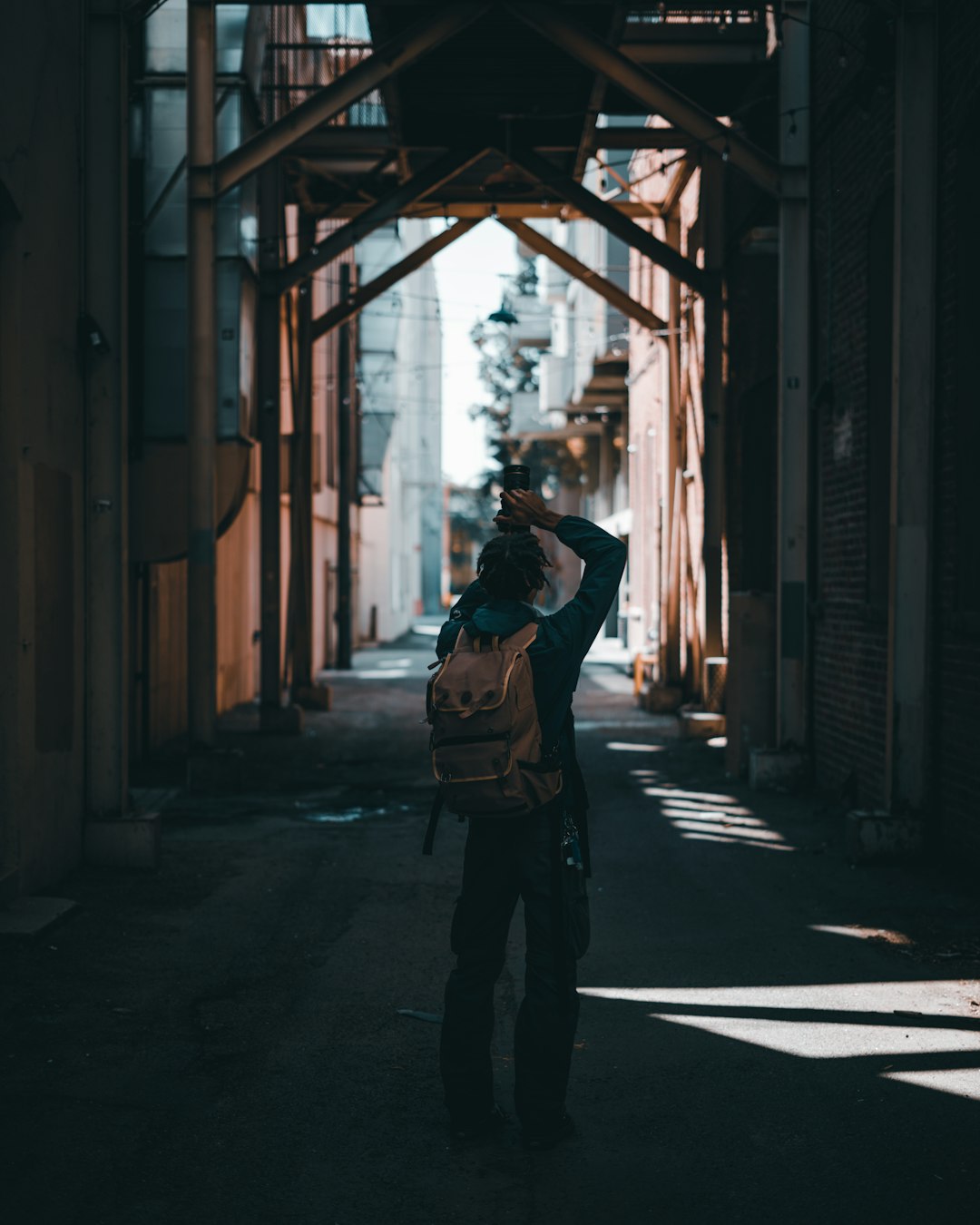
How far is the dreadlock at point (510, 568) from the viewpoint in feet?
14.5

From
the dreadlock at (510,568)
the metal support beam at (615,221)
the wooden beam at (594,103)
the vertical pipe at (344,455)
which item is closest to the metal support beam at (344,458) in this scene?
the vertical pipe at (344,455)

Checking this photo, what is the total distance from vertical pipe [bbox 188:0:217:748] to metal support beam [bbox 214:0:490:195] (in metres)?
0.22

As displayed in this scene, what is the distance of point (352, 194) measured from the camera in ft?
57.3

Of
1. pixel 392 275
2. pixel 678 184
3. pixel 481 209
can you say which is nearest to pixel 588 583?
pixel 392 275

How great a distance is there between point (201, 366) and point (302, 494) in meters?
6.55

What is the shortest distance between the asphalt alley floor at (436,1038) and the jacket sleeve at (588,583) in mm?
1546

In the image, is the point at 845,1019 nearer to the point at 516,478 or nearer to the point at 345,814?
the point at 516,478

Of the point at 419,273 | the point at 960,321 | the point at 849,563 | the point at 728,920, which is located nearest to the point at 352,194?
the point at 849,563

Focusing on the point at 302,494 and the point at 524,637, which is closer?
the point at 524,637

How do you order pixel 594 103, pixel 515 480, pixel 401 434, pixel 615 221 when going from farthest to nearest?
pixel 401 434, pixel 615 221, pixel 594 103, pixel 515 480

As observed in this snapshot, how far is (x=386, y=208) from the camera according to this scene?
52.4 ft

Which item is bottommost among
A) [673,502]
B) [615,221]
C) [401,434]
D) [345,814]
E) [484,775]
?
[345,814]

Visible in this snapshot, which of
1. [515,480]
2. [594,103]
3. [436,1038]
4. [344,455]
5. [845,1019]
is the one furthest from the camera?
[344,455]

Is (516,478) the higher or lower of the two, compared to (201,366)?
lower
